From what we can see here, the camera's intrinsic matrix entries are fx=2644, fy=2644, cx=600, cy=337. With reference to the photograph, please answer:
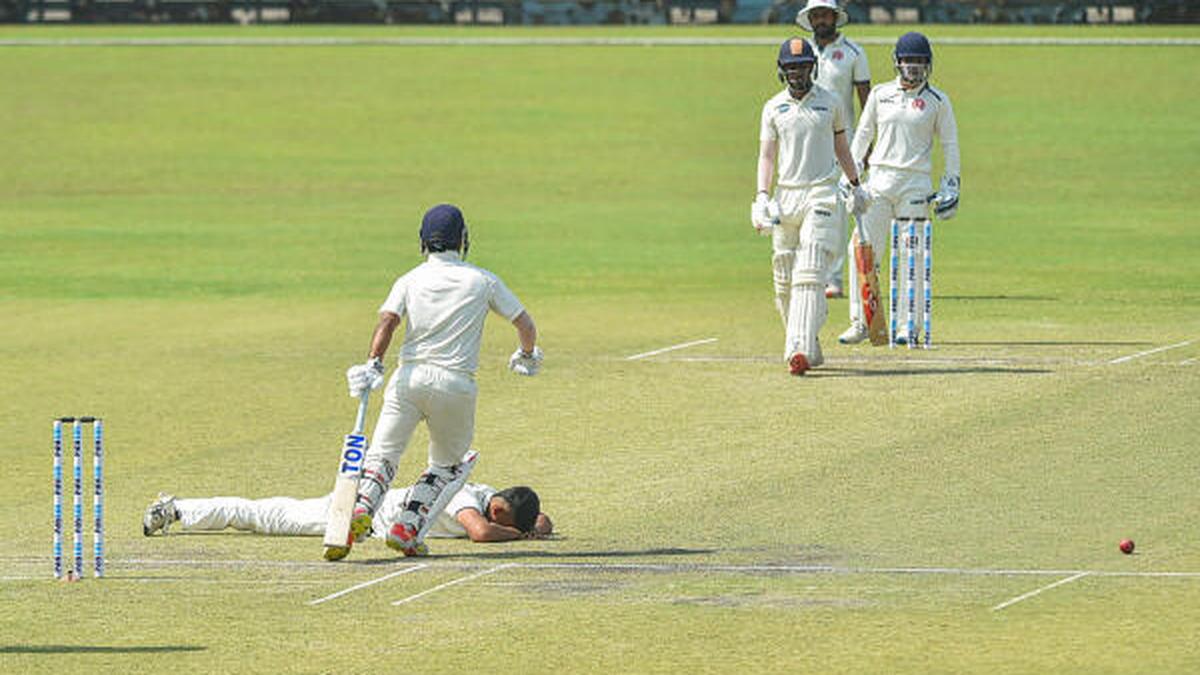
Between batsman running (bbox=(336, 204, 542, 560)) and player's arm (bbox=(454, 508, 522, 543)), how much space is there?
0.31 m

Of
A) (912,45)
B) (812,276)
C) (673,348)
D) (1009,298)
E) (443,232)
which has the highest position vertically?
(912,45)

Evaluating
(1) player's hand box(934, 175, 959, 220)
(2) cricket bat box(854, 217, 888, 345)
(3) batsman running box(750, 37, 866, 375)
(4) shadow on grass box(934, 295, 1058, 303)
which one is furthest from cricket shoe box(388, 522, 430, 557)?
(4) shadow on grass box(934, 295, 1058, 303)

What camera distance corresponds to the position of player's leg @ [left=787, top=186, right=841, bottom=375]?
19.3 metres

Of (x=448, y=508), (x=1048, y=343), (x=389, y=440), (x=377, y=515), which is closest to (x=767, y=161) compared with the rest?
(x=1048, y=343)

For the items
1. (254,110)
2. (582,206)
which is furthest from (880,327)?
(254,110)

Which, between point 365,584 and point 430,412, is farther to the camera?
point 430,412

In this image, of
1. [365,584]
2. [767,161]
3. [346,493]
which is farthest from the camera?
[767,161]

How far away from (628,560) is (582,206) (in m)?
23.9

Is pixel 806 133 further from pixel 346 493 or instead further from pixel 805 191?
pixel 346 493

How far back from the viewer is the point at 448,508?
13.6 metres

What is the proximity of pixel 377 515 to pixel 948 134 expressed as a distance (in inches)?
339

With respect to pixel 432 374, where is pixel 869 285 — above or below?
below

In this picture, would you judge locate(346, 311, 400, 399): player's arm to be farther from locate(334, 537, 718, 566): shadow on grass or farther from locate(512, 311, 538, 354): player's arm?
locate(334, 537, 718, 566): shadow on grass

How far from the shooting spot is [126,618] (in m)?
11.6
